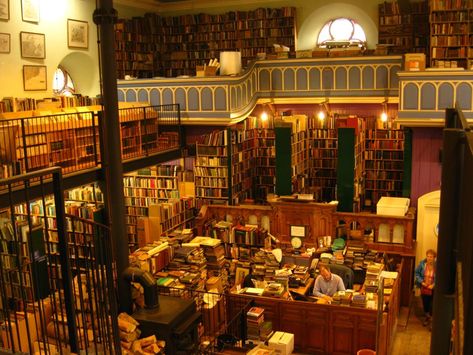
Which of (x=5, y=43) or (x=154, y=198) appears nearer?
A: (x=5, y=43)

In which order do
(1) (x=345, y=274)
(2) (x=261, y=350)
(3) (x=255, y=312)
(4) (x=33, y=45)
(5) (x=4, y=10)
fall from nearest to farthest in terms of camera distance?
(2) (x=261, y=350)
(3) (x=255, y=312)
(1) (x=345, y=274)
(5) (x=4, y=10)
(4) (x=33, y=45)

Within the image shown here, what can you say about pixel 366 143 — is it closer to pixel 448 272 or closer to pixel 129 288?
pixel 129 288

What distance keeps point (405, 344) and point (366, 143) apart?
5.98 meters

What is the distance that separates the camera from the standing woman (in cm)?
926

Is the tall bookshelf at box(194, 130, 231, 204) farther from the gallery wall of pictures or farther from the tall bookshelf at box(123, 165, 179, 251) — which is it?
the gallery wall of pictures

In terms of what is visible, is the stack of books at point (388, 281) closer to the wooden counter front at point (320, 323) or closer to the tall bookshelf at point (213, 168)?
the wooden counter front at point (320, 323)

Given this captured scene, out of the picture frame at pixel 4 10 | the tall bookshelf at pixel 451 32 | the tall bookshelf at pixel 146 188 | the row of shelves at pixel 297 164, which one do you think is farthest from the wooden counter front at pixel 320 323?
the picture frame at pixel 4 10

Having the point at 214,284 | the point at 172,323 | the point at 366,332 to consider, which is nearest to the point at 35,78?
the point at 214,284

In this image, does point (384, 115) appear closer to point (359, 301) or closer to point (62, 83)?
point (359, 301)

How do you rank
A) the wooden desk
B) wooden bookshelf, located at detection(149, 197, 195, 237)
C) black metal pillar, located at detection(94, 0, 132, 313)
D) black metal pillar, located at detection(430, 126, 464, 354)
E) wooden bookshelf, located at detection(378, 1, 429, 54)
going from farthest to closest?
wooden bookshelf, located at detection(378, 1, 429, 54)
wooden bookshelf, located at detection(149, 197, 195, 237)
the wooden desk
black metal pillar, located at detection(94, 0, 132, 313)
black metal pillar, located at detection(430, 126, 464, 354)

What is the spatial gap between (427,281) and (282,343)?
3131mm

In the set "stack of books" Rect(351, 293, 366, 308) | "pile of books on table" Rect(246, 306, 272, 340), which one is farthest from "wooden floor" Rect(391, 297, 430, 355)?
"pile of books on table" Rect(246, 306, 272, 340)

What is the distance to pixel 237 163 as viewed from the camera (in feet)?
41.7

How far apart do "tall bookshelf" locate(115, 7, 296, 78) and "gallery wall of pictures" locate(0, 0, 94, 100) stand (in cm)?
212
